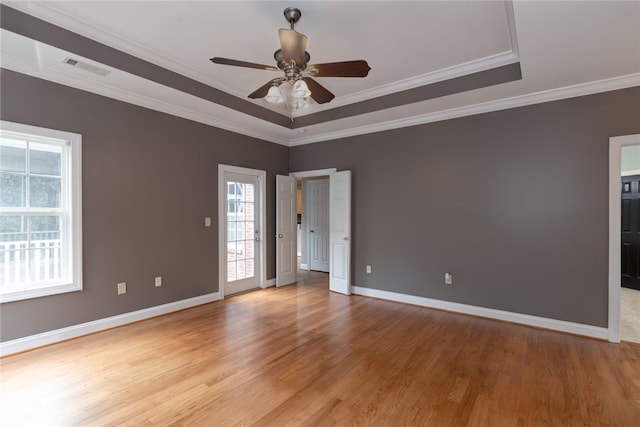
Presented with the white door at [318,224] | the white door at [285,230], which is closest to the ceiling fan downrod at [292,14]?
the white door at [285,230]

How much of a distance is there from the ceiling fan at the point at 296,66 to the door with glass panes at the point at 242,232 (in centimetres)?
257

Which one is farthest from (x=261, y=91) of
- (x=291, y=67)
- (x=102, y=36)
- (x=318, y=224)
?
(x=318, y=224)

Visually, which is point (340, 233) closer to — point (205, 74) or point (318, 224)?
point (318, 224)

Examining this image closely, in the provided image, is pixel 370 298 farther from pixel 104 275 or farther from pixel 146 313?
pixel 104 275

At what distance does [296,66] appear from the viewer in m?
2.40

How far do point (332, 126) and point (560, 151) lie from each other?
118 inches

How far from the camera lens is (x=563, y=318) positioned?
3.45m

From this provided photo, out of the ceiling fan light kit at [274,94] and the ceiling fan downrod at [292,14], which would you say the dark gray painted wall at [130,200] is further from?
the ceiling fan downrod at [292,14]

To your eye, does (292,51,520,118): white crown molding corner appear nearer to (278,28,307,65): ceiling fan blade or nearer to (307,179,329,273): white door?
(278,28,307,65): ceiling fan blade

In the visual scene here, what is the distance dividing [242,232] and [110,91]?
265 centimetres

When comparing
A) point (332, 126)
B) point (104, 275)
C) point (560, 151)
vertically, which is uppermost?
point (332, 126)

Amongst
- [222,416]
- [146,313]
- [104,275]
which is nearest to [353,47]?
[222,416]

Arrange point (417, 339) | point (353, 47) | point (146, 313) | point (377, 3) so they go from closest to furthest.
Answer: point (377, 3), point (353, 47), point (417, 339), point (146, 313)

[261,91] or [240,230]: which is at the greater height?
[261,91]
